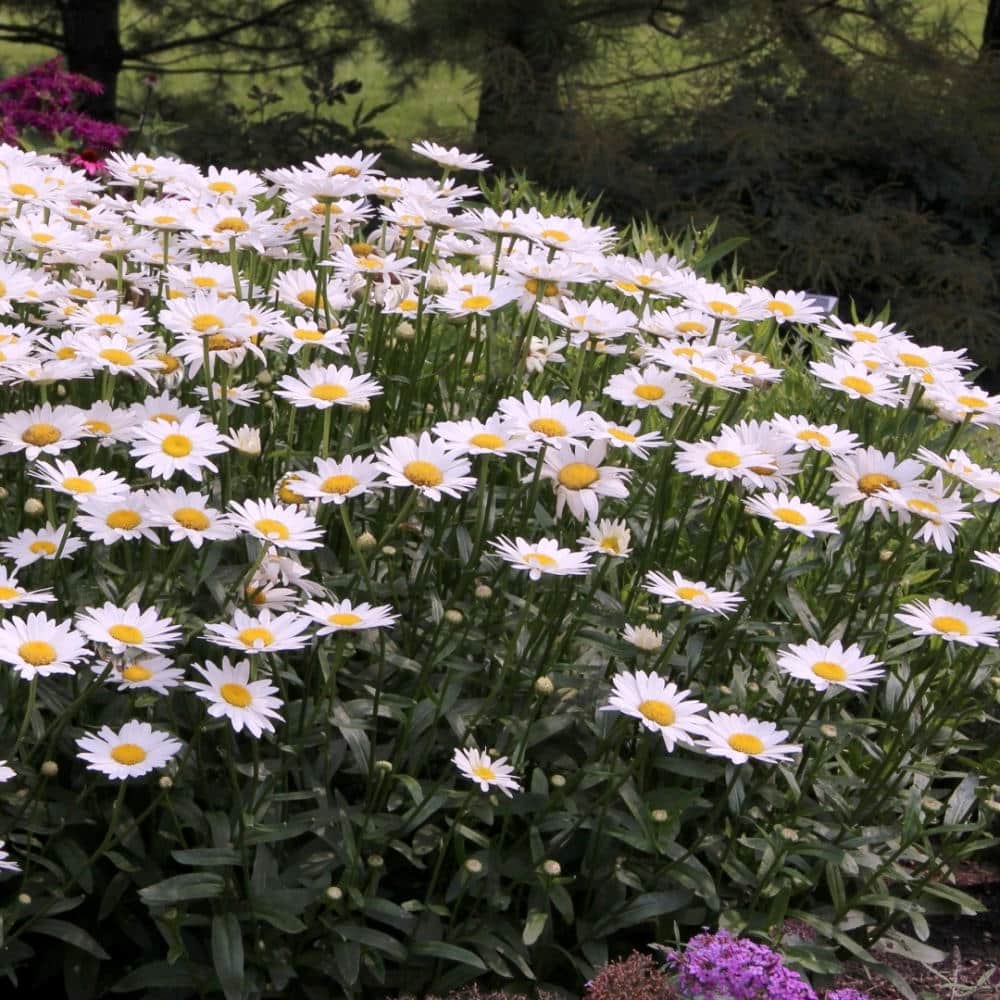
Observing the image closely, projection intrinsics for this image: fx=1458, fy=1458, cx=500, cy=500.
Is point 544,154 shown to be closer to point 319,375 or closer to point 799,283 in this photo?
point 799,283

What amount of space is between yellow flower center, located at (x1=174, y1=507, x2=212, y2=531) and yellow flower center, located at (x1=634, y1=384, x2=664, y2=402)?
30.4 inches

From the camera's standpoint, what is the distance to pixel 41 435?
7.22ft

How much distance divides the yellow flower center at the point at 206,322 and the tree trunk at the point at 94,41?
6.33 meters

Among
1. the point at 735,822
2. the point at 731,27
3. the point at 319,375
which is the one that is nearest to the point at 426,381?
the point at 319,375

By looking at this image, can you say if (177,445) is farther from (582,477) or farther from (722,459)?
(722,459)

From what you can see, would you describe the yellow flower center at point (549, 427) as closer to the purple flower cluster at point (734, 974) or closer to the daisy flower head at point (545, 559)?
the daisy flower head at point (545, 559)

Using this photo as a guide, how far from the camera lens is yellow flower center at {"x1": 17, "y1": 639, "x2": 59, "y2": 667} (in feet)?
6.19

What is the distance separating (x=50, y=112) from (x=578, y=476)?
430 centimetres

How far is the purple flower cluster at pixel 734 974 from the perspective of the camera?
1768 millimetres

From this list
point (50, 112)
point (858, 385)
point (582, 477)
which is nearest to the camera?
point (582, 477)

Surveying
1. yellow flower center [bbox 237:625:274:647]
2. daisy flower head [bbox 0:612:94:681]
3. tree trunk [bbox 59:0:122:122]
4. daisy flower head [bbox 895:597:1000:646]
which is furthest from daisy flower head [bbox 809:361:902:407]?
tree trunk [bbox 59:0:122:122]

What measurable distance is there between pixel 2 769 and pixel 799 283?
5946 mm

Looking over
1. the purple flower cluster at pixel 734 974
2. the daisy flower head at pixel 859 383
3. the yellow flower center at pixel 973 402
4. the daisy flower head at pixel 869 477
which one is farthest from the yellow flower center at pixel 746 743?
the yellow flower center at pixel 973 402

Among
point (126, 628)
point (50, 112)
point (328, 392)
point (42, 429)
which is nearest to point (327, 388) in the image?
point (328, 392)
